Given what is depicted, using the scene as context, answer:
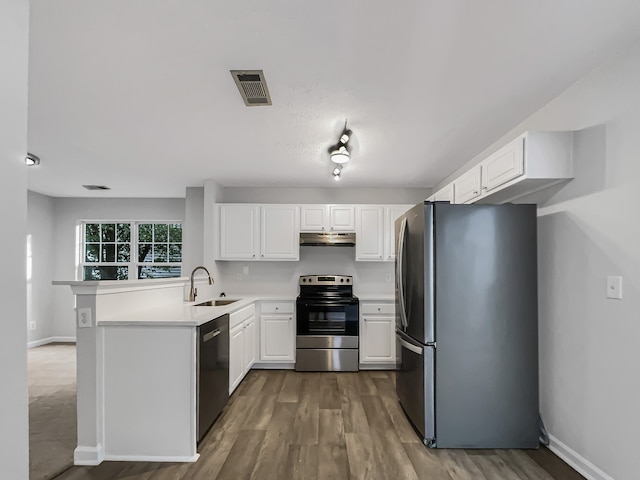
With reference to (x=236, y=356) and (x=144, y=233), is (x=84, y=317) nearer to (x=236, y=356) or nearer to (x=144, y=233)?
(x=236, y=356)

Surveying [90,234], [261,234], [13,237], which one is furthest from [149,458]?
[90,234]

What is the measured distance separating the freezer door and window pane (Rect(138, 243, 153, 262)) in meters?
4.98

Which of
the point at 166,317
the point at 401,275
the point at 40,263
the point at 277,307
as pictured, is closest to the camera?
the point at 166,317

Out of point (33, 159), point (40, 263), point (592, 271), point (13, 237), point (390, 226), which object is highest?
point (33, 159)

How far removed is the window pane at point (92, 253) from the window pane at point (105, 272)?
138 mm

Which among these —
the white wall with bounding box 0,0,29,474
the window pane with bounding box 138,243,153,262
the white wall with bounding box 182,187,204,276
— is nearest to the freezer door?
the white wall with bounding box 0,0,29,474

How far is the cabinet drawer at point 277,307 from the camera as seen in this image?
4836mm

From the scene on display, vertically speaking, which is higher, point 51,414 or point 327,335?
point 327,335

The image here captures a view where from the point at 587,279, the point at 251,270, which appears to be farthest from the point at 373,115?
the point at 251,270

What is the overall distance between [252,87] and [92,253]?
220 inches

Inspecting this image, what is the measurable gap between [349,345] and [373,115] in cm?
287

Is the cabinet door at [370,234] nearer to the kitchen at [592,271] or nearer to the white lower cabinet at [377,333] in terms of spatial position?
the white lower cabinet at [377,333]

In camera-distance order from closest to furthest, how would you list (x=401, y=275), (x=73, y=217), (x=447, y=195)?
(x=401, y=275) → (x=447, y=195) → (x=73, y=217)

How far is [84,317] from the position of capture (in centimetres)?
252
